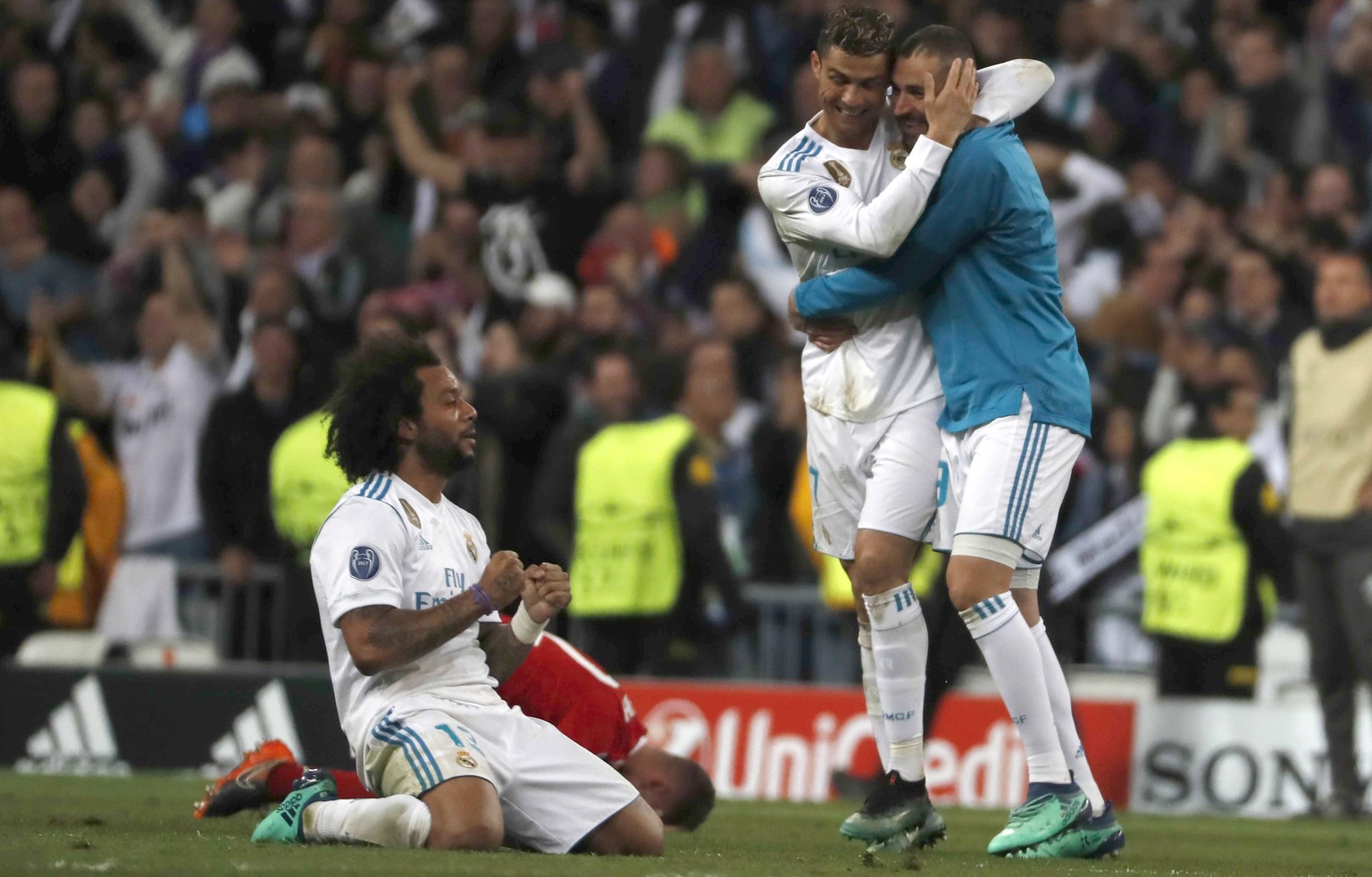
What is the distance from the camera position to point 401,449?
6.73m

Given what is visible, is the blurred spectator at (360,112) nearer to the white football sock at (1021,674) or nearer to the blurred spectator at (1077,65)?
the blurred spectator at (1077,65)

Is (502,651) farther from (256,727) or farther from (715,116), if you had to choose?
(715,116)

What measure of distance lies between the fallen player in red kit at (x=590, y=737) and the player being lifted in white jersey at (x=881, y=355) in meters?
0.88

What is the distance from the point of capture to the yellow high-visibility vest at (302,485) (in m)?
12.1

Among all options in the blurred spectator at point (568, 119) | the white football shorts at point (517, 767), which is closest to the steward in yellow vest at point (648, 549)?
the blurred spectator at point (568, 119)

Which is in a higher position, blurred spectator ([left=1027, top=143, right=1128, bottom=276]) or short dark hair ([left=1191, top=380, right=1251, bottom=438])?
blurred spectator ([left=1027, top=143, right=1128, bottom=276])

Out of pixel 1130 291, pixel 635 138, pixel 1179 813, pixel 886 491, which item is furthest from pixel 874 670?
pixel 635 138

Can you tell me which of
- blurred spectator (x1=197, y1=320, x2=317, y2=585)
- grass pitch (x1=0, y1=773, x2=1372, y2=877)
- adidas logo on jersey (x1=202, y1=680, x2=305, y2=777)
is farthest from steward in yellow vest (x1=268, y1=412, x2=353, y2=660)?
grass pitch (x1=0, y1=773, x2=1372, y2=877)

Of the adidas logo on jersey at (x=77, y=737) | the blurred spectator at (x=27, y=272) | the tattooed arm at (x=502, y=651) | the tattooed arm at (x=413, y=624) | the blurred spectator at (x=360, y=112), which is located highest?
the blurred spectator at (x=360, y=112)

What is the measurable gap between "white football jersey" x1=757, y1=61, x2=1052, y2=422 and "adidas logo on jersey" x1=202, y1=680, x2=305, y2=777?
5.13 m

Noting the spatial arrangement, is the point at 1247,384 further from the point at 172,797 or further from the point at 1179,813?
the point at 172,797

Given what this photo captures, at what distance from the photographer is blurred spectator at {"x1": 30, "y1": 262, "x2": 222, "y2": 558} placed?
1367 centimetres

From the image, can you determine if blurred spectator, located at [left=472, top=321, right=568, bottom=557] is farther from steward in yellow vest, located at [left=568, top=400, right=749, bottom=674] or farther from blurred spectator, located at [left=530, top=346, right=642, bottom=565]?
steward in yellow vest, located at [left=568, top=400, right=749, bottom=674]

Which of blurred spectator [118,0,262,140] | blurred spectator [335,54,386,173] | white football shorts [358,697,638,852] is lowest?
white football shorts [358,697,638,852]
